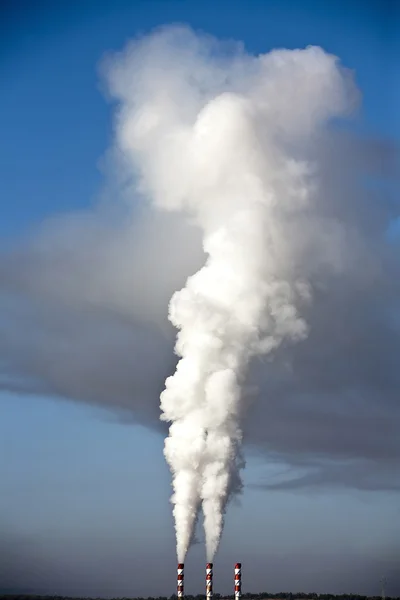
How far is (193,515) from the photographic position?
12269cm

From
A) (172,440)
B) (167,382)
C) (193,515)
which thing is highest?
(167,382)

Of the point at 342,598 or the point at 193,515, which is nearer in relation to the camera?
the point at 193,515

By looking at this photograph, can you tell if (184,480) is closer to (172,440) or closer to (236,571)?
(172,440)

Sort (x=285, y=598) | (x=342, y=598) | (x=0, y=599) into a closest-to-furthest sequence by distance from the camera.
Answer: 1. (x=0, y=599)
2. (x=285, y=598)
3. (x=342, y=598)

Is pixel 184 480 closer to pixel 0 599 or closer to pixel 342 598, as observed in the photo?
pixel 0 599

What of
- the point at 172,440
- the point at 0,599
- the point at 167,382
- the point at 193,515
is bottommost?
the point at 0,599

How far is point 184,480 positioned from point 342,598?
3324 inches

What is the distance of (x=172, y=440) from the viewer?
125m

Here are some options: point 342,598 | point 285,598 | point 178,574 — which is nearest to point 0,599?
point 178,574

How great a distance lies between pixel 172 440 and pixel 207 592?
2029 cm

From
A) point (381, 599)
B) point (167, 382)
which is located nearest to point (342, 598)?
point (381, 599)

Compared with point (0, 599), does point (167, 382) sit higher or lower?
higher

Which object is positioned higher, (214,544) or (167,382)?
(167,382)

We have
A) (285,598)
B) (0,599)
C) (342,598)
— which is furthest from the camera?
(342,598)
